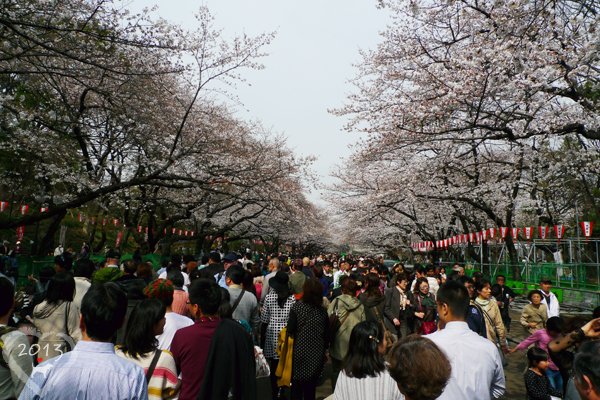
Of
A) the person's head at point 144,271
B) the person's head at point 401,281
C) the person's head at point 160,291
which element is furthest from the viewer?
the person's head at point 401,281

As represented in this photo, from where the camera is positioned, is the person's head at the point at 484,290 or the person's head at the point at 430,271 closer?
the person's head at the point at 484,290

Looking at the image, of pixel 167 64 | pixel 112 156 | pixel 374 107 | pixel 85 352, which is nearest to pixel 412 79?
pixel 374 107

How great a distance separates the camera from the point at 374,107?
13.1 meters

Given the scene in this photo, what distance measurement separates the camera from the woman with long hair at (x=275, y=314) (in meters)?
5.87

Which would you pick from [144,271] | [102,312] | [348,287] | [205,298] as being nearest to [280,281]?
[348,287]

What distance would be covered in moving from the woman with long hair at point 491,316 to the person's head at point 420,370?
14.1 ft

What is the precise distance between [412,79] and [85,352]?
12.6 m

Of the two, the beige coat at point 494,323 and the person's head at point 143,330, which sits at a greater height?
the person's head at point 143,330

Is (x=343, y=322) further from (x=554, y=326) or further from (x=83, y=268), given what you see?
(x=83, y=268)

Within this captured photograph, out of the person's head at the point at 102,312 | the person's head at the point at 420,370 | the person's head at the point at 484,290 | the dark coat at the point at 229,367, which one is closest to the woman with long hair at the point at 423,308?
the person's head at the point at 484,290

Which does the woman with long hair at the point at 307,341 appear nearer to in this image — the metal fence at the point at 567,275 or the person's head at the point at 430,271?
the person's head at the point at 430,271

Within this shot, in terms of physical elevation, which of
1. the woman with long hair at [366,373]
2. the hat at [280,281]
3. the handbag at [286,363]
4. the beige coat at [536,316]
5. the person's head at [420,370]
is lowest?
the handbag at [286,363]

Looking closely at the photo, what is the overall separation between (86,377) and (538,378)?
438 cm

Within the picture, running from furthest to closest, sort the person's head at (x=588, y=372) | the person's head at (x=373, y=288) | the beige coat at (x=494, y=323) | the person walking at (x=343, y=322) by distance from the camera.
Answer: the person's head at (x=373, y=288), the beige coat at (x=494, y=323), the person walking at (x=343, y=322), the person's head at (x=588, y=372)
